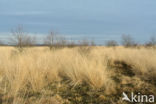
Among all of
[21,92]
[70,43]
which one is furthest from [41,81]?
[70,43]

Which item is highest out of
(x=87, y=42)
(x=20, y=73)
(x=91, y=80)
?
(x=87, y=42)

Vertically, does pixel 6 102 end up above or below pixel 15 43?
below

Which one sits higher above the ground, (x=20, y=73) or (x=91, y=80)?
(x=20, y=73)

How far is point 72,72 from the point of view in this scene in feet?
12.7

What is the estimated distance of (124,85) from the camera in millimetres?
3426

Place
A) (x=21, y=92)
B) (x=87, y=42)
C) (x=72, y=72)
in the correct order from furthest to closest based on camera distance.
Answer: (x=87, y=42) < (x=72, y=72) < (x=21, y=92)

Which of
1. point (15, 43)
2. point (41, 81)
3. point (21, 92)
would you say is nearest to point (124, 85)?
point (41, 81)

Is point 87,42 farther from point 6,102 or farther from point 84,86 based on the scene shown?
point 6,102

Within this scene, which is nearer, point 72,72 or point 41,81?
point 41,81

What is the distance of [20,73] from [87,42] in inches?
354

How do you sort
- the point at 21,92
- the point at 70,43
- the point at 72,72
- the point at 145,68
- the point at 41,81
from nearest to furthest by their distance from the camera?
the point at 21,92 → the point at 41,81 → the point at 72,72 → the point at 145,68 → the point at 70,43

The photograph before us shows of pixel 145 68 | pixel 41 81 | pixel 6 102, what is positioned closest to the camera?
pixel 6 102

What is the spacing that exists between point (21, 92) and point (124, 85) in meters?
2.56

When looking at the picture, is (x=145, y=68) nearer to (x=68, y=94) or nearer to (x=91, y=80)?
(x=91, y=80)
